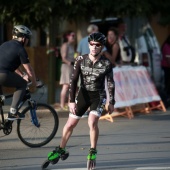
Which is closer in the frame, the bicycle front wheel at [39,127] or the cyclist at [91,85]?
the cyclist at [91,85]

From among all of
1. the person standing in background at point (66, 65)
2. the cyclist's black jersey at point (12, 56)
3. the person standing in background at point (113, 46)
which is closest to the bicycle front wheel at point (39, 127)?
the cyclist's black jersey at point (12, 56)

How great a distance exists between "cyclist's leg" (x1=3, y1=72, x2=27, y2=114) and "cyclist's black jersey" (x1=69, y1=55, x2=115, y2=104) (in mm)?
1847

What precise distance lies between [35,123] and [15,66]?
98 centimetres

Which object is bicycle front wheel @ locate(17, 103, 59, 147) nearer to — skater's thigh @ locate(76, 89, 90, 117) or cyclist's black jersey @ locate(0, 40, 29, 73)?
cyclist's black jersey @ locate(0, 40, 29, 73)

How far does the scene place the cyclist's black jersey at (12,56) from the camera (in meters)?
10.6

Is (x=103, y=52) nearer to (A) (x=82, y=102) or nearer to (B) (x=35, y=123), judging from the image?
(B) (x=35, y=123)

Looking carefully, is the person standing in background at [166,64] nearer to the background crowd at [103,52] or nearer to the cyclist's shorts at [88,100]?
the background crowd at [103,52]

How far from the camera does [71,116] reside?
916cm

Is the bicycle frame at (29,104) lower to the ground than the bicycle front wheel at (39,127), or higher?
higher

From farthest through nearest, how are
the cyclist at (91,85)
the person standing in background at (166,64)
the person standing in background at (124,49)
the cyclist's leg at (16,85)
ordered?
the person standing in background at (166,64) < the person standing in background at (124,49) < the cyclist's leg at (16,85) < the cyclist at (91,85)

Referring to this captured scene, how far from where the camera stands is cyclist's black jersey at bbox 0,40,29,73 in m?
10.6

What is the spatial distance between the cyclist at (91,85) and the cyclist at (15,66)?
1.66 metres

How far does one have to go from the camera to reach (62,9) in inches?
615

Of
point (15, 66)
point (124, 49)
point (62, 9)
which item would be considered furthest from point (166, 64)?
point (15, 66)
